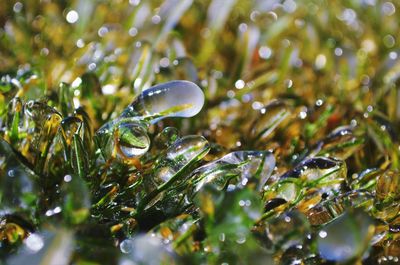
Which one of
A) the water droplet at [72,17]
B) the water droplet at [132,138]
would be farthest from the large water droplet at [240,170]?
the water droplet at [72,17]

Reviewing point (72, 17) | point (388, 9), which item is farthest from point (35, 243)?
point (388, 9)

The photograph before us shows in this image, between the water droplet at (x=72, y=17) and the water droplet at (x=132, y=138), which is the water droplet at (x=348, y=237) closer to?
the water droplet at (x=132, y=138)

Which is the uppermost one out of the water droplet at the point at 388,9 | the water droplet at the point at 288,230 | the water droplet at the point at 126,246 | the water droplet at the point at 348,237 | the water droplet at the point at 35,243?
the water droplet at the point at 35,243

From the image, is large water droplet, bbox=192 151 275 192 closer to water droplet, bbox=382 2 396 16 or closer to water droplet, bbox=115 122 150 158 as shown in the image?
water droplet, bbox=115 122 150 158

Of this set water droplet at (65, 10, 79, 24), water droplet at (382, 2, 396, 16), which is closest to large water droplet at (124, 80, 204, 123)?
water droplet at (65, 10, 79, 24)

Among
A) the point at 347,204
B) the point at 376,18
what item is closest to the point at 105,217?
the point at 347,204

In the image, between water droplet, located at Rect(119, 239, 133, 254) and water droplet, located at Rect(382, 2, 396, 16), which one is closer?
water droplet, located at Rect(119, 239, 133, 254)

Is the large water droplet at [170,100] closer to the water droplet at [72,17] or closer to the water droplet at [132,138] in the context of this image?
the water droplet at [132,138]

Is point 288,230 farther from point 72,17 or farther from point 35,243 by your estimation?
point 72,17

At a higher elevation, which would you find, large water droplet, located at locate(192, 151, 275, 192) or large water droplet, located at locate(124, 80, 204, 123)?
large water droplet, located at locate(124, 80, 204, 123)

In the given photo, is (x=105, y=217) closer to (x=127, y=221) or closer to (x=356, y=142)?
(x=127, y=221)

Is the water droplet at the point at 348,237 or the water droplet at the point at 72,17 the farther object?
the water droplet at the point at 72,17

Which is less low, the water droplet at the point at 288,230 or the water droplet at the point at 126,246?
the water droplet at the point at 288,230
